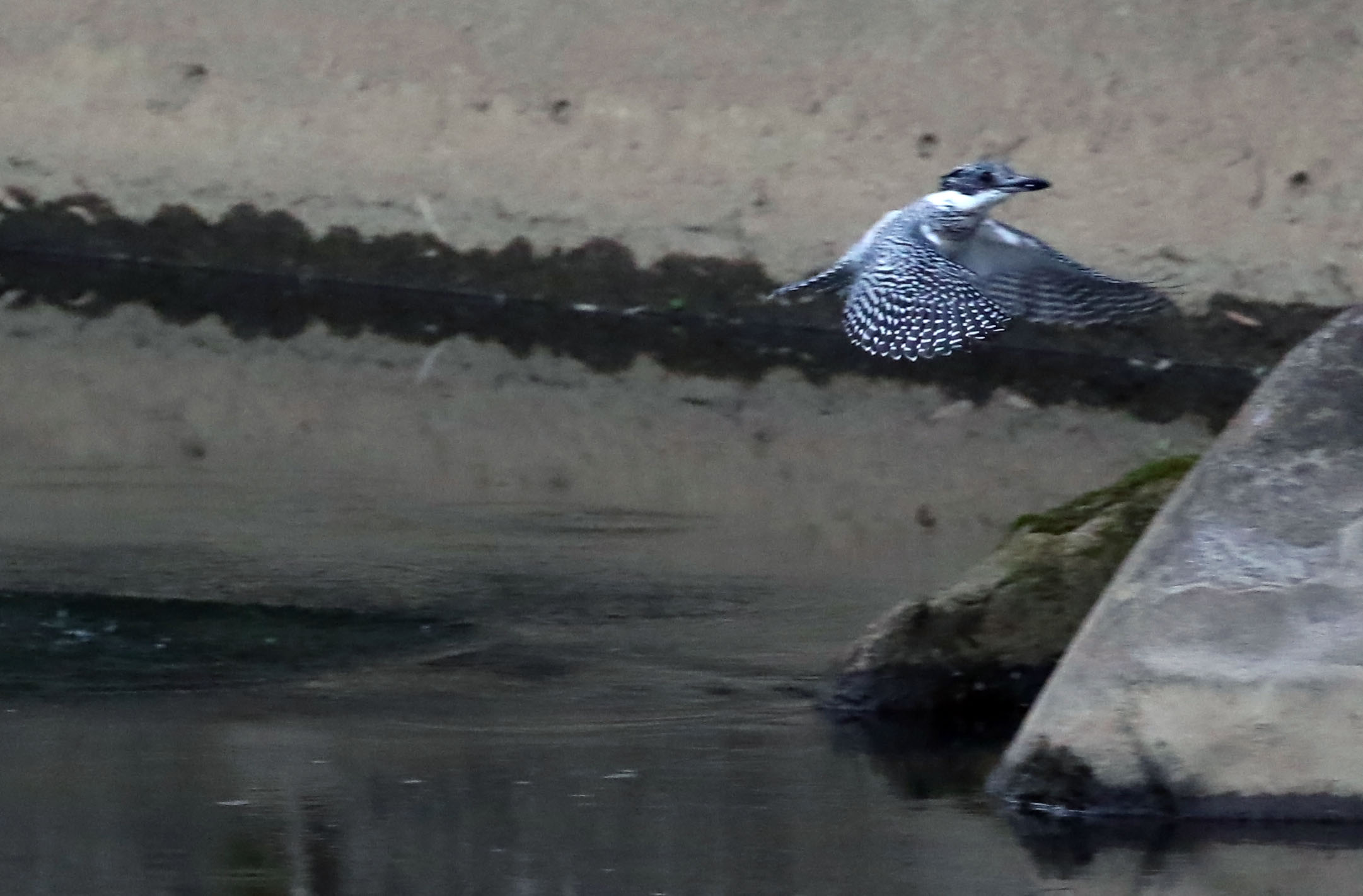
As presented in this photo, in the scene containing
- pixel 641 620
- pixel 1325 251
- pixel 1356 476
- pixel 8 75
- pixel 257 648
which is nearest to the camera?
pixel 1356 476

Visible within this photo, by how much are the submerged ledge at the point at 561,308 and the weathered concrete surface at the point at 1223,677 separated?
445 centimetres

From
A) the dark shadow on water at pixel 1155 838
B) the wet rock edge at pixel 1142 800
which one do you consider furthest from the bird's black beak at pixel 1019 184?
the dark shadow on water at pixel 1155 838

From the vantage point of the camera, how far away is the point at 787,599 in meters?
6.37

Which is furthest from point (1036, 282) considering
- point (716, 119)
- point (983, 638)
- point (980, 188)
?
point (716, 119)

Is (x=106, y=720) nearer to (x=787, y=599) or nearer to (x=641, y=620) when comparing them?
(x=641, y=620)

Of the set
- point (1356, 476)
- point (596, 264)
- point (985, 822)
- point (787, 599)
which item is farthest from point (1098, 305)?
point (596, 264)

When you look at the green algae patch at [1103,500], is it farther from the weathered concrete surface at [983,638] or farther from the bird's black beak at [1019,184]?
the bird's black beak at [1019,184]

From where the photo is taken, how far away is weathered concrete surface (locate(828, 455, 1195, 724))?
17.4 ft

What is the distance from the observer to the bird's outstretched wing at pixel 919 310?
5.85 metres

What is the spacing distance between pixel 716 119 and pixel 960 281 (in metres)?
5.39

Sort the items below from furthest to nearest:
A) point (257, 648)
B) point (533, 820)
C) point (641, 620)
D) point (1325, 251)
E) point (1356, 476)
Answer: point (1325, 251)
point (641, 620)
point (257, 648)
point (1356, 476)
point (533, 820)

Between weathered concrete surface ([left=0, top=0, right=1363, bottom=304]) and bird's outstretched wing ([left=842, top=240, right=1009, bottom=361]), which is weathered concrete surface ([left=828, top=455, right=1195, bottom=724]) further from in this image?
weathered concrete surface ([left=0, top=0, right=1363, bottom=304])

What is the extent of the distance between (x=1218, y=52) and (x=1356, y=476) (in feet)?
19.9

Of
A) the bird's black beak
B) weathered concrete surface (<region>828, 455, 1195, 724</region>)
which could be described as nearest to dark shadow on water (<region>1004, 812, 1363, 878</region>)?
weathered concrete surface (<region>828, 455, 1195, 724</region>)
